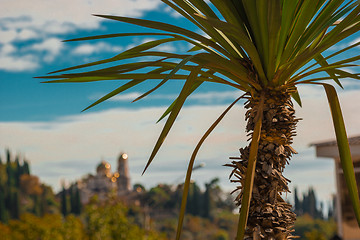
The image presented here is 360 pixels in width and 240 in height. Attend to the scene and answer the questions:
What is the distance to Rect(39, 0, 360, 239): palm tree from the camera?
209cm

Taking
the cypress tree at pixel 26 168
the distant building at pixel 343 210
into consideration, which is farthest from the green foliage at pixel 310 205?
the distant building at pixel 343 210

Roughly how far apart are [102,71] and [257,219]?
97 cm

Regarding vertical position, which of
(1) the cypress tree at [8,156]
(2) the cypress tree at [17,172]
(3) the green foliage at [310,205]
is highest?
(1) the cypress tree at [8,156]

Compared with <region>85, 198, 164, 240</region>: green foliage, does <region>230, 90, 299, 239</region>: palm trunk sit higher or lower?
higher

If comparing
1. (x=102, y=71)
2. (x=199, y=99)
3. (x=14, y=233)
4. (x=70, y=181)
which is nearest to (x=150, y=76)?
(x=102, y=71)

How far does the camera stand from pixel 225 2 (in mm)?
2215

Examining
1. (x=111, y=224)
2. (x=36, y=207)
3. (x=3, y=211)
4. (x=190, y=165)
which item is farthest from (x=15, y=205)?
(x=190, y=165)

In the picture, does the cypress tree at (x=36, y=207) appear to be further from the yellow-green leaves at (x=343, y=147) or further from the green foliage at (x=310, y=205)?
the yellow-green leaves at (x=343, y=147)

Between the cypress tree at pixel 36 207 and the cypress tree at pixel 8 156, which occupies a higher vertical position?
the cypress tree at pixel 8 156

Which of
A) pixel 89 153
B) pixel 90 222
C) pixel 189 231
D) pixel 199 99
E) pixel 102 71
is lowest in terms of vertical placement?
pixel 189 231

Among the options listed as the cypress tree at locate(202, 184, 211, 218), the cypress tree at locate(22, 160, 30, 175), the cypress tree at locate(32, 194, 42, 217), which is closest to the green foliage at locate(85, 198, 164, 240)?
the cypress tree at locate(32, 194, 42, 217)

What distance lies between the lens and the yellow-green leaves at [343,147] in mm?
2062

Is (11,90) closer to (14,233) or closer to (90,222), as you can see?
(14,233)

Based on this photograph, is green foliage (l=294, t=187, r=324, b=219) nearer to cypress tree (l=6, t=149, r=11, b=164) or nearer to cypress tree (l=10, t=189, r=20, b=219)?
cypress tree (l=10, t=189, r=20, b=219)
